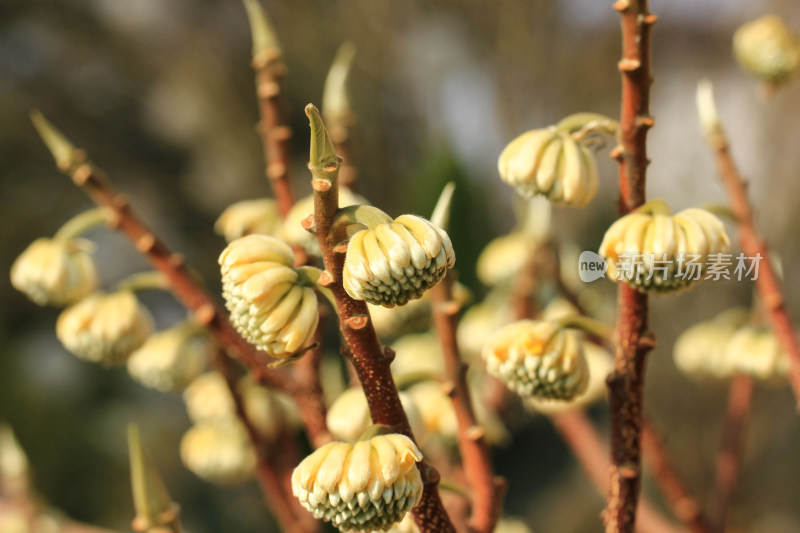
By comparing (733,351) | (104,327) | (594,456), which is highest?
(104,327)

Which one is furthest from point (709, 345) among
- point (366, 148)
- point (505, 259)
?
point (366, 148)

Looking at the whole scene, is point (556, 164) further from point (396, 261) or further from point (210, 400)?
point (210, 400)

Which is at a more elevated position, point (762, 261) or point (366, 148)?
point (762, 261)

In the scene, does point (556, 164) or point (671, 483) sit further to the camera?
point (671, 483)

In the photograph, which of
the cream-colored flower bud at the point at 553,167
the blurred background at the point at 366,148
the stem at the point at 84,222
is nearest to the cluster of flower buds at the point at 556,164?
the cream-colored flower bud at the point at 553,167

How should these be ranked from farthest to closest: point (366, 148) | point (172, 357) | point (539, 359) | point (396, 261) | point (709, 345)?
point (366, 148)
point (709, 345)
point (172, 357)
point (539, 359)
point (396, 261)

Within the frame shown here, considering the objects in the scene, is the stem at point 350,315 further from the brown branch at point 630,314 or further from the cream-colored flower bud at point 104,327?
the cream-colored flower bud at point 104,327

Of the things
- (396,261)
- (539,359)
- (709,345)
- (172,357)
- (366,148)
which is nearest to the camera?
(396,261)
